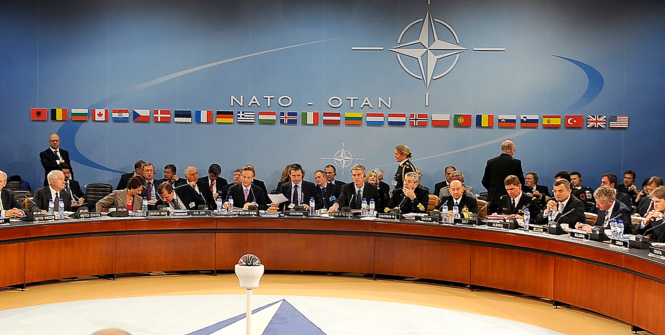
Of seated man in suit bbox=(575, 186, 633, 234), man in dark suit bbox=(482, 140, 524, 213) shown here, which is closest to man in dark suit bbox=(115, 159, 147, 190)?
man in dark suit bbox=(482, 140, 524, 213)

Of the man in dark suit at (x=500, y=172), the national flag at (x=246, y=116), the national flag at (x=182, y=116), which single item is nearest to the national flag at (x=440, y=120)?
the man in dark suit at (x=500, y=172)

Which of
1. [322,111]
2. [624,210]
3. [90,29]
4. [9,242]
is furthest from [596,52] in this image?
[9,242]

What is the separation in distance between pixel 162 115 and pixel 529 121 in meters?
6.02

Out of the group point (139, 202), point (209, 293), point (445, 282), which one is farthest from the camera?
point (139, 202)

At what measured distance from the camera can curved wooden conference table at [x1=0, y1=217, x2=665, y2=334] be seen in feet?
18.9

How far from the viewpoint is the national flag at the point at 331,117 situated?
10852 mm

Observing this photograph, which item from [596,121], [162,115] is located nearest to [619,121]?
[596,121]

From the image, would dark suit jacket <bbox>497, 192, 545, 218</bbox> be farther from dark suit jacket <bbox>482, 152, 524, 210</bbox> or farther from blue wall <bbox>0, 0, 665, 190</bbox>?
blue wall <bbox>0, 0, 665, 190</bbox>

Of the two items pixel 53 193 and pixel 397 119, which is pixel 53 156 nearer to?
pixel 53 193

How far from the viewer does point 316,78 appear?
10859 mm

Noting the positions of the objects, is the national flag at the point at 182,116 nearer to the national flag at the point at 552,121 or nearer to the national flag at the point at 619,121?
the national flag at the point at 552,121

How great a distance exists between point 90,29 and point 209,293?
20.3 ft

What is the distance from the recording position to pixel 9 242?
20.7 ft

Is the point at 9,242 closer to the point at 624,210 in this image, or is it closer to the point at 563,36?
the point at 624,210
